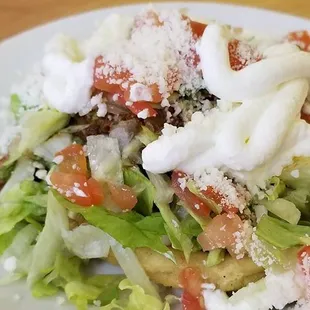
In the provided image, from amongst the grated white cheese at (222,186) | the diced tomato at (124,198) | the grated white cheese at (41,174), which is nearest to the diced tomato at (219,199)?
the grated white cheese at (222,186)

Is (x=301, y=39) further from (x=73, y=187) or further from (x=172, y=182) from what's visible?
(x=73, y=187)

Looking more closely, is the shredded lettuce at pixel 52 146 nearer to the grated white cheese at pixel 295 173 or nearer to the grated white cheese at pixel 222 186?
the grated white cheese at pixel 222 186

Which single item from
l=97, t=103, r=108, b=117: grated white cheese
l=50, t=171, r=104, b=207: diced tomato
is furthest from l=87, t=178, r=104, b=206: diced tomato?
l=97, t=103, r=108, b=117: grated white cheese

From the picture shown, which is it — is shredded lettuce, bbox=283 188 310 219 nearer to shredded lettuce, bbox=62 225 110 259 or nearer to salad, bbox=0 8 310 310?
salad, bbox=0 8 310 310

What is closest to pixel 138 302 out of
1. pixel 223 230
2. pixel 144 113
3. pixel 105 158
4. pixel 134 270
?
pixel 134 270

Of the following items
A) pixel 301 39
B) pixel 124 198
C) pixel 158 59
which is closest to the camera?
pixel 124 198
